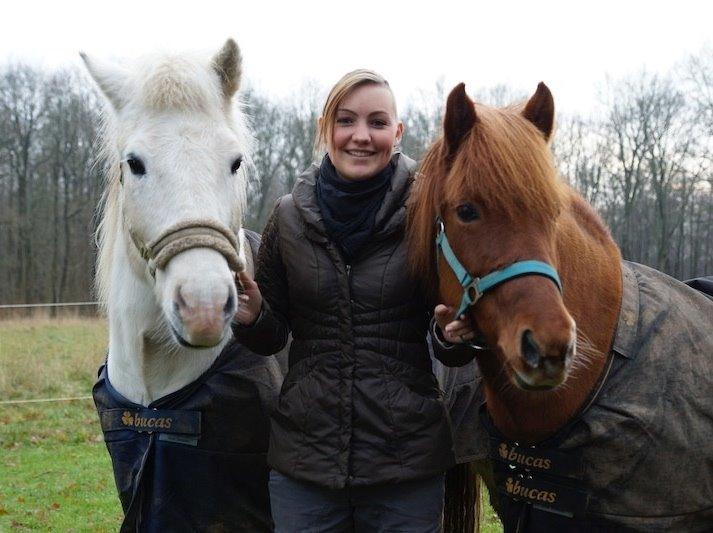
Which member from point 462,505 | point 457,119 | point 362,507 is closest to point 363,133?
point 457,119

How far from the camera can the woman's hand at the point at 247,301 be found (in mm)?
2424

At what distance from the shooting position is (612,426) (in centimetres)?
207

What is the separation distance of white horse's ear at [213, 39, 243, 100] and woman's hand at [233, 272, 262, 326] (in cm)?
77

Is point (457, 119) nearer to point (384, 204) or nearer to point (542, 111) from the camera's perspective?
point (542, 111)

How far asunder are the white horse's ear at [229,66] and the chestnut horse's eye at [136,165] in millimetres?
493

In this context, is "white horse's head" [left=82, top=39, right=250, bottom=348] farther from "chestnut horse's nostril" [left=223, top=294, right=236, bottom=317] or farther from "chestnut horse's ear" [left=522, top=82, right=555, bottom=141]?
"chestnut horse's ear" [left=522, top=82, right=555, bottom=141]

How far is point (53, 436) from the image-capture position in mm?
8844

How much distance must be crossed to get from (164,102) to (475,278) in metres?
1.30

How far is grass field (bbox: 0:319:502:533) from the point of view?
6.26 meters

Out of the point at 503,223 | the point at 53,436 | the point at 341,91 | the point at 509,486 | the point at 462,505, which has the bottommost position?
the point at 53,436

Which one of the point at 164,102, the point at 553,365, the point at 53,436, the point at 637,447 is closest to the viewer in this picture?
the point at 553,365

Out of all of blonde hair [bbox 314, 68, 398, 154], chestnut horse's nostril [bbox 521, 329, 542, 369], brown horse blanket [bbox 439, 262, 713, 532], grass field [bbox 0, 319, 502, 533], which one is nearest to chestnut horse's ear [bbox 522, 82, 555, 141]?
blonde hair [bbox 314, 68, 398, 154]

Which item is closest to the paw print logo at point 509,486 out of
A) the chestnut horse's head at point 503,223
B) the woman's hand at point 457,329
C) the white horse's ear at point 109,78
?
the chestnut horse's head at point 503,223

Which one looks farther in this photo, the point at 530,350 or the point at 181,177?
the point at 181,177
